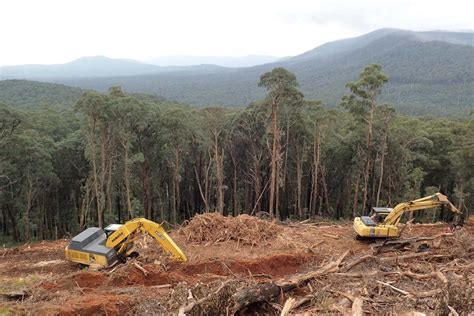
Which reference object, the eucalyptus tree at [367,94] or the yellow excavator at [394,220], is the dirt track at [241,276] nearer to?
the yellow excavator at [394,220]

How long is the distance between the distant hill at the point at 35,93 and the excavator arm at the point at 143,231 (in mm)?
54759

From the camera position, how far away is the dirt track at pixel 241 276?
7.39 metres

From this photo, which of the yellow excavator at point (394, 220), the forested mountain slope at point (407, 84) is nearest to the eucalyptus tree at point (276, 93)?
the yellow excavator at point (394, 220)

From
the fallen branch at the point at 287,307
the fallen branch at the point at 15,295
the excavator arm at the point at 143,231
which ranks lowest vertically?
the fallen branch at the point at 15,295

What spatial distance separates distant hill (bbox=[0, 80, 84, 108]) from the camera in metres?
62.8

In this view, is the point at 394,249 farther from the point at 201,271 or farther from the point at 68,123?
the point at 68,123

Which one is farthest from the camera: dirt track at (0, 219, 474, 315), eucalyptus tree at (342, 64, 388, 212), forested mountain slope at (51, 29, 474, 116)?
forested mountain slope at (51, 29, 474, 116)

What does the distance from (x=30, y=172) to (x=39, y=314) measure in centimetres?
2052

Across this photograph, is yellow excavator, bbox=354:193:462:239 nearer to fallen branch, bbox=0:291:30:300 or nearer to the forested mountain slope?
fallen branch, bbox=0:291:30:300

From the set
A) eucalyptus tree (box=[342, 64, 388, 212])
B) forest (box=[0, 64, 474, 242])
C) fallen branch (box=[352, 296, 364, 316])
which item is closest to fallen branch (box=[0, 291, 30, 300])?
fallen branch (box=[352, 296, 364, 316])

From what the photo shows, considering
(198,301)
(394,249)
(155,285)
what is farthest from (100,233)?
(394,249)

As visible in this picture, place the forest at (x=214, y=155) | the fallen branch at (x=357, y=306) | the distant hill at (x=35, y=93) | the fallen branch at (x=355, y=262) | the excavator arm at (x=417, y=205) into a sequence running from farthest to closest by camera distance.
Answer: the distant hill at (x=35, y=93) → the forest at (x=214, y=155) → the excavator arm at (x=417, y=205) → the fallen branch at (x=355, y=262) → the fallen branch at (x=357, y=306)

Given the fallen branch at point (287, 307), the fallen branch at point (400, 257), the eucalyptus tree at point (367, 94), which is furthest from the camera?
the eucalyptus tree at point (367, 94)

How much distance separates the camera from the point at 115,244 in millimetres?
11781
